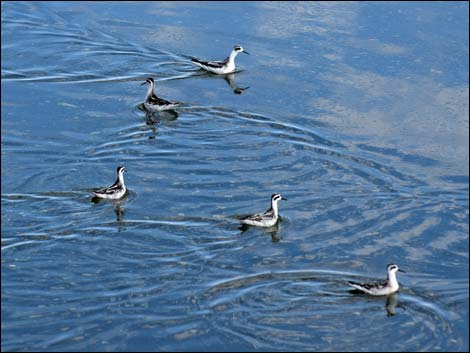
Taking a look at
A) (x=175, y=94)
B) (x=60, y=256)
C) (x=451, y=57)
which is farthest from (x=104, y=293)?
(x=451, y=57)

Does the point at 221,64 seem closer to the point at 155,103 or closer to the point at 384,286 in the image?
the point at 155,103

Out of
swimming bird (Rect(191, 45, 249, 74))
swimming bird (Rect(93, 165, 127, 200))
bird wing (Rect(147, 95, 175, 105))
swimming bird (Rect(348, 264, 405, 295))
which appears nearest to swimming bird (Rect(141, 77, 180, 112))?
bird wing (Rect(147, 95, 175, 105))

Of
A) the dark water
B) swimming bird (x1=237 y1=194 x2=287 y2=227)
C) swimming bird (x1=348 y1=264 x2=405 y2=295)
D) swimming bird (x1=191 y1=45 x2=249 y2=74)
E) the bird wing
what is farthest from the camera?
swimming bird (x1=191 y1=45 x2=249 y2=74)

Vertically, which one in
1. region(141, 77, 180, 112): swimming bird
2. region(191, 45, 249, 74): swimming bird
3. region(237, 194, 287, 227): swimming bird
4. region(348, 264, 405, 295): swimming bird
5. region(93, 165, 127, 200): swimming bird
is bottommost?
region(348, 264, 405, 295): swimming bird

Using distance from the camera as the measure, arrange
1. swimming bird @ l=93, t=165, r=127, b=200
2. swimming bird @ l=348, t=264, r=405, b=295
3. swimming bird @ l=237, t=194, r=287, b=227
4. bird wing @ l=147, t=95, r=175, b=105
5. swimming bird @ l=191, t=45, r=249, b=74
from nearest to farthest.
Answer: swimming bird @ l=348, t=264, r=405, b=295 < swimming bird @ l=237, t=194, r=287, b=227 < swimming bird @ l=93, t=165, r=127, b=200 < bird wing @ l=147, t=95, r=175, b=105 < swimming bird @ l=191, t=45, r=249, b=74

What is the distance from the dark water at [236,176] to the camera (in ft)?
63.4

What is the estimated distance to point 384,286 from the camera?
65.8ft

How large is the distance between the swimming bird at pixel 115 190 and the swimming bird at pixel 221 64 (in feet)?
27.4

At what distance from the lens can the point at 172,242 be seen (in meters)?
21.9

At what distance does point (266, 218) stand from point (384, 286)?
352 centimetres

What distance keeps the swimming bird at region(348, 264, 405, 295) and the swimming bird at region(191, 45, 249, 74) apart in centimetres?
1286

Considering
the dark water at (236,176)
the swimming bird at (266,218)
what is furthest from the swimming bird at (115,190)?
the swimming bird at (266,218)

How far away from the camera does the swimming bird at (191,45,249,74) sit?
31891 mm

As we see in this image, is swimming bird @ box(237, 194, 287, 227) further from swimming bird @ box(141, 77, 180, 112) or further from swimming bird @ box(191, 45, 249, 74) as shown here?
swimming bird @ box(191, 45, 249, 74)
